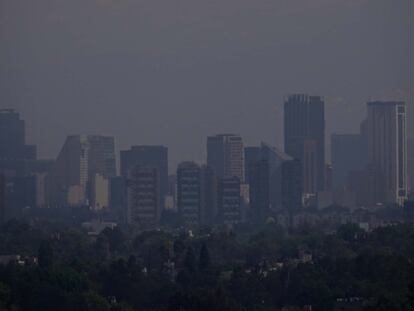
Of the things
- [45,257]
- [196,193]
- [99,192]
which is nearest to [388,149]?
[99,192]

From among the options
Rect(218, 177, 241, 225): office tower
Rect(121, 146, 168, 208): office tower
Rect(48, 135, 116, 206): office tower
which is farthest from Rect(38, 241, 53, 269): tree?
Rect(48, 135, 116, 206): office tower

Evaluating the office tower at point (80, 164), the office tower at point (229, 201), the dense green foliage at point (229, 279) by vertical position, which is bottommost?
the dense green foliage at point (229, 279)

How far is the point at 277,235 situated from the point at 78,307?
34251mm

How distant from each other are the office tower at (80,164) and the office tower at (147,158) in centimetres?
260

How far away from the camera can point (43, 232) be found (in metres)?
75.7

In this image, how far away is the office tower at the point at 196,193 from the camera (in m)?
104

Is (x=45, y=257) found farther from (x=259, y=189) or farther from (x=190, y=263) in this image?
(x=259, y=189)

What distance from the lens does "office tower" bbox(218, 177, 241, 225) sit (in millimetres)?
103875

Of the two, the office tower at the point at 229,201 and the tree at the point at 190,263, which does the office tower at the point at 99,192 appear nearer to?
the office tower at the point at 229,201

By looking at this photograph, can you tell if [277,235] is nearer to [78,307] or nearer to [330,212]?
[330,212]

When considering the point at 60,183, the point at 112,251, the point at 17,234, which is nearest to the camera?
the point at 112,251

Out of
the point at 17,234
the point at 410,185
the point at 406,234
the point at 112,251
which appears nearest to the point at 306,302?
the point at 406,234

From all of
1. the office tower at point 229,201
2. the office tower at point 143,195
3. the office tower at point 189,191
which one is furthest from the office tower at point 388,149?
the office tower at point 143,195

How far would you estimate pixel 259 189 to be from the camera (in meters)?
106
